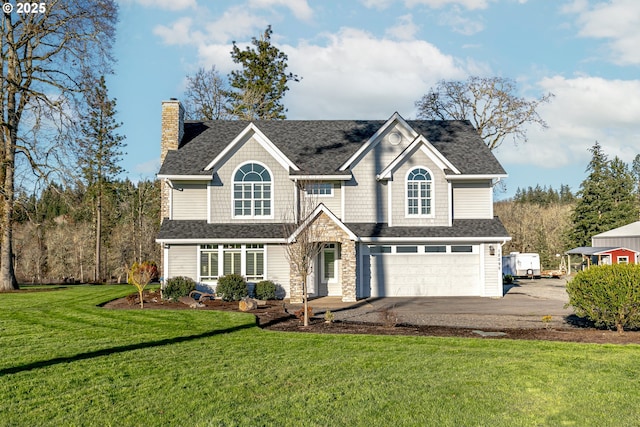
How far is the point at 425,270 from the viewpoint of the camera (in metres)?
24.3

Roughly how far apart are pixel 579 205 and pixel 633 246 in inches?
455

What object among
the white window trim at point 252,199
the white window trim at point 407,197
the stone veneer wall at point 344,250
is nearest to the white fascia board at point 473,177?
the white window trim at point 407,197

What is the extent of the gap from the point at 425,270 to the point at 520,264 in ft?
69.1

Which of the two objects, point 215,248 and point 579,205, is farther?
point 579,205

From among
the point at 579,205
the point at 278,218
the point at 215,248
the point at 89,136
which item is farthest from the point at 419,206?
the point at 579,205

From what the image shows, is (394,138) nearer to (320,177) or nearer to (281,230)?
(320,177)

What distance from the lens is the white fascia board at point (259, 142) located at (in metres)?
23.9

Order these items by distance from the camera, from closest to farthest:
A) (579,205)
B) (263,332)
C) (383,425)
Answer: (383,425) → (263,332) → (579,205)

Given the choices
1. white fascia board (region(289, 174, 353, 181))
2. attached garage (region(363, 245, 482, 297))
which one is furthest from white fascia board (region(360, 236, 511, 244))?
white fascia board (region(289, 174, 353, 181))

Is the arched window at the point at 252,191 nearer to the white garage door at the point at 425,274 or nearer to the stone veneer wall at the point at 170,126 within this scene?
the stone veneer wall at the point at 170,126

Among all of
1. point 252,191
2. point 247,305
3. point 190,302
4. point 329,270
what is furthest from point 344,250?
point 190,302

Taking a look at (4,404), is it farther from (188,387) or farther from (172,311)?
(172,311)

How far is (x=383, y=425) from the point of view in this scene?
22.4ft

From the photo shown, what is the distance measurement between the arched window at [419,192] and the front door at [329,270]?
365 centimetres
